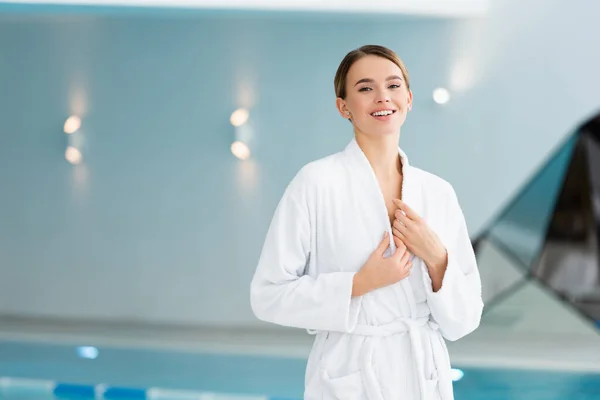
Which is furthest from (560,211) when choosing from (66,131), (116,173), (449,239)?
(449,239)

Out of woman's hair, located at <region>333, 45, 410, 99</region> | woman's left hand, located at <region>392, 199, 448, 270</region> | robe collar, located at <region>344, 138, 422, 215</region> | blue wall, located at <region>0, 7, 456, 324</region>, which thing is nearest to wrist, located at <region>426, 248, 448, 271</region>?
woman's left hand, located at <region>392, 199, 448, 270</region>

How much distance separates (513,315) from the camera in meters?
5.90

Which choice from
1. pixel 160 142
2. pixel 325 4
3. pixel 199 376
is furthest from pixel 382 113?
pixel 160 142

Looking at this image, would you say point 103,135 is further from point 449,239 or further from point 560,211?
point 449,239

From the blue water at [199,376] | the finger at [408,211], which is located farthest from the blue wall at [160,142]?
the finger at [408,211]

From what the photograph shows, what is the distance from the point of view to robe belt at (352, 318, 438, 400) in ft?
4.81

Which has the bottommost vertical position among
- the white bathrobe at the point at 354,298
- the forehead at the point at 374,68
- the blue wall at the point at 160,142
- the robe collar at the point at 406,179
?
the white bathrobe at the point at 354,298

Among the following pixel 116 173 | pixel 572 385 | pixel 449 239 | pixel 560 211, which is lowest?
pixel 572 385

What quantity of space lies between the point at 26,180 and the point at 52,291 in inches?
39.4

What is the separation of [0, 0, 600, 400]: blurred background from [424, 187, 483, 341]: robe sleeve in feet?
12.2

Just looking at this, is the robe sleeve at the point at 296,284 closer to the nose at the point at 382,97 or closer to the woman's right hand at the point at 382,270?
the woman's right hand at the point at 382,270

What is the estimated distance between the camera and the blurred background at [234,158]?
5797 millimetres

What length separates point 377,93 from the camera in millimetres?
1502

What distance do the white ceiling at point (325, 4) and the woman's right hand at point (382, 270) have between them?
350cm
